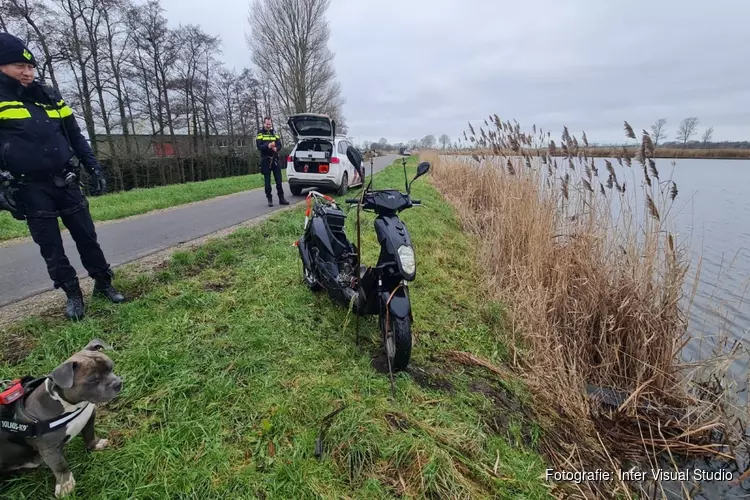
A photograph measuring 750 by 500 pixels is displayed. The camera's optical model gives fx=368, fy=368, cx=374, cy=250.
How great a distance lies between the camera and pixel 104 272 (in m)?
3.21

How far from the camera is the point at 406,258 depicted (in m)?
2.52

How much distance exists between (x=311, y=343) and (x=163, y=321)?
119 cm

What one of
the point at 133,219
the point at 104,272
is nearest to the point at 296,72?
the point at 133,219

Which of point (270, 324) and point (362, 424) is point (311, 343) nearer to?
point (270, 324)

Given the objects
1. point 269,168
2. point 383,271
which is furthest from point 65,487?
point 269,168

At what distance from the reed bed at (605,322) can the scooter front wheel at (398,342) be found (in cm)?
107

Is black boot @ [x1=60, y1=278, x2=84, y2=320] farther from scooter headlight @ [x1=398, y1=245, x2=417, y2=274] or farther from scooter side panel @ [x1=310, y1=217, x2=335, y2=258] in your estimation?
scooter headlight @ [x1=398, y1=245, x2=417, y2=274]

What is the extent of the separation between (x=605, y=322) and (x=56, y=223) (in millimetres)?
4573

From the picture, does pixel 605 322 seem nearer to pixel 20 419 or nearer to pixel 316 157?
pixel 20 419

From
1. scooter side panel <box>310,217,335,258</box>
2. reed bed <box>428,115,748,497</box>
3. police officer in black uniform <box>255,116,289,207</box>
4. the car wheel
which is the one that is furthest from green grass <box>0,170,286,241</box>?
reed bed <box>428,115,748,497</box>

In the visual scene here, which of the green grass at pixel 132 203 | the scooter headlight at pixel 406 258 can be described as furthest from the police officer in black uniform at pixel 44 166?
the green grass at pixel 132 203

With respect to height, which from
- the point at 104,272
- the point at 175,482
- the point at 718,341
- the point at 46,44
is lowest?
the point at 718,341

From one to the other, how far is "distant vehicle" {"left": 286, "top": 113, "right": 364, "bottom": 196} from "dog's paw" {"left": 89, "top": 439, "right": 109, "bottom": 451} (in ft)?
27.5

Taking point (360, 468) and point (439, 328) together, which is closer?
point (360, 468)
